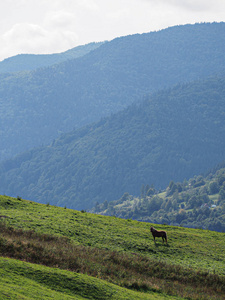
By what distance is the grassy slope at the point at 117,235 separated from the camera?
127 feet

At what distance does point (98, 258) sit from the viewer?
33906 millimetres

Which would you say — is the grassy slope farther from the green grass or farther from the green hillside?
the green grass

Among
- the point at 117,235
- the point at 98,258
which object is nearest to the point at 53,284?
the point at 98,258

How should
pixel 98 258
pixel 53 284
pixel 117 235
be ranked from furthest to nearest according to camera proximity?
pixel 117 235 < pixel 98 258 < pixel 53 284

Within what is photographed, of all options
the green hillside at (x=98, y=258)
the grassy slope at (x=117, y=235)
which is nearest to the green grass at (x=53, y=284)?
the green hillside at (x=98, y=258)

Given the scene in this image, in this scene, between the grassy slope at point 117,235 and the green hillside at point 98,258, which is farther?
the grassy slope at point 117,235

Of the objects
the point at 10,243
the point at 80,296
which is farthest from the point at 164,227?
the point at 80,296

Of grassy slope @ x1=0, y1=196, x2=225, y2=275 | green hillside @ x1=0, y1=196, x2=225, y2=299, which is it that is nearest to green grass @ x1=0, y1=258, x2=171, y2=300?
green hillside @ x1=0, y1=196, x2=225, y2=299

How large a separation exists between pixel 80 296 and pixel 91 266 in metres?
6.20

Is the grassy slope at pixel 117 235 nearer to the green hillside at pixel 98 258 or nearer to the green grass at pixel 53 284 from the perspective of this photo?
the green hillside at pixel 98 258

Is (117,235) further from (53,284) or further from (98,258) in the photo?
(53,284)

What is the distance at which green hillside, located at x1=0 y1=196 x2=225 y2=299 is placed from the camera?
2620cm

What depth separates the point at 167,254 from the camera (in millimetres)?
39469

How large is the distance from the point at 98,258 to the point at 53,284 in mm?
8452
